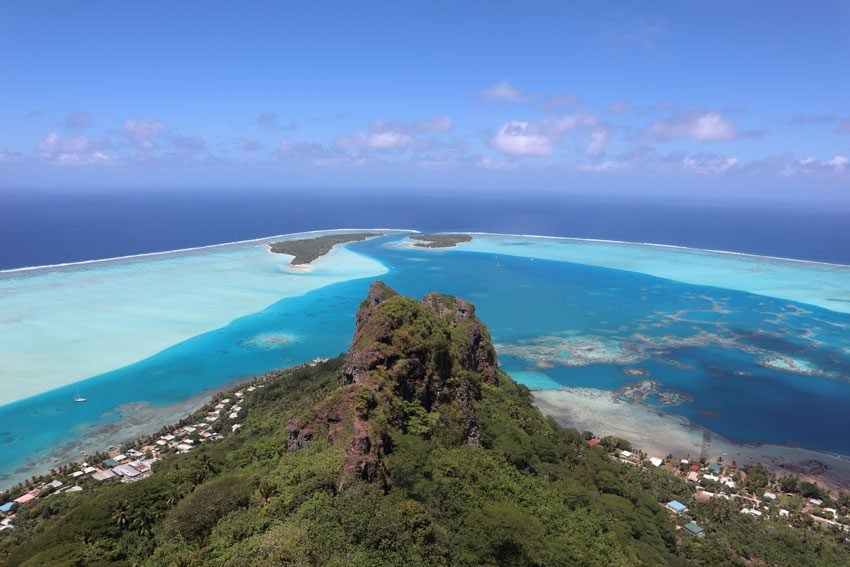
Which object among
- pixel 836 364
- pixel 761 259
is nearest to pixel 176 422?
pixel 836 364

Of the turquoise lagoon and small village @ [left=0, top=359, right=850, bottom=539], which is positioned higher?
the turquoise lagoon

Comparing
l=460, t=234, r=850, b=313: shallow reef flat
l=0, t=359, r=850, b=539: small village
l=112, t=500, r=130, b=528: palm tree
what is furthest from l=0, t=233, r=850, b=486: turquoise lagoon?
l=112, t=500, r=130, b=528: palm tree

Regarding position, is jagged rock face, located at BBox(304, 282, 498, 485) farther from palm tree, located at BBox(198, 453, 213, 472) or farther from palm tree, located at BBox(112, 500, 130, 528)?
palm tree, located at BBox(112, 500, 130, 528)

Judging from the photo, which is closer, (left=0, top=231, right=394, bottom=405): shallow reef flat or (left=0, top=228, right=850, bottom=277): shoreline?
(left=0, top=231, right=394, bottom=405): shallow reef flat

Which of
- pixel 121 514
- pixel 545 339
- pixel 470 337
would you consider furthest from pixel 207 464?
pixel 545 339

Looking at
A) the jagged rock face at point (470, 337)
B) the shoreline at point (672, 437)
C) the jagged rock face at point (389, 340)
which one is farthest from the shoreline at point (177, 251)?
the shoreline at point (672, 437)

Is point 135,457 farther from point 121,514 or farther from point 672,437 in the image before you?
point 672,437

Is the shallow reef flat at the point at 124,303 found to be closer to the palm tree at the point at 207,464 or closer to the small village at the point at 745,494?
the palm tree at the point at 207,464

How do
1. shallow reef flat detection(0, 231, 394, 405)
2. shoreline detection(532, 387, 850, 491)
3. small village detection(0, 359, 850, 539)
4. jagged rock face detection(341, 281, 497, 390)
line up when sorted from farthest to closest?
shallow reef flat detection(0, 231, 394, 405) → shoreline detection(532, 387, 850, 491) → small village detection(0, 359, 850, 539) → jagged rock face detection(341, 281, 497, 390)
